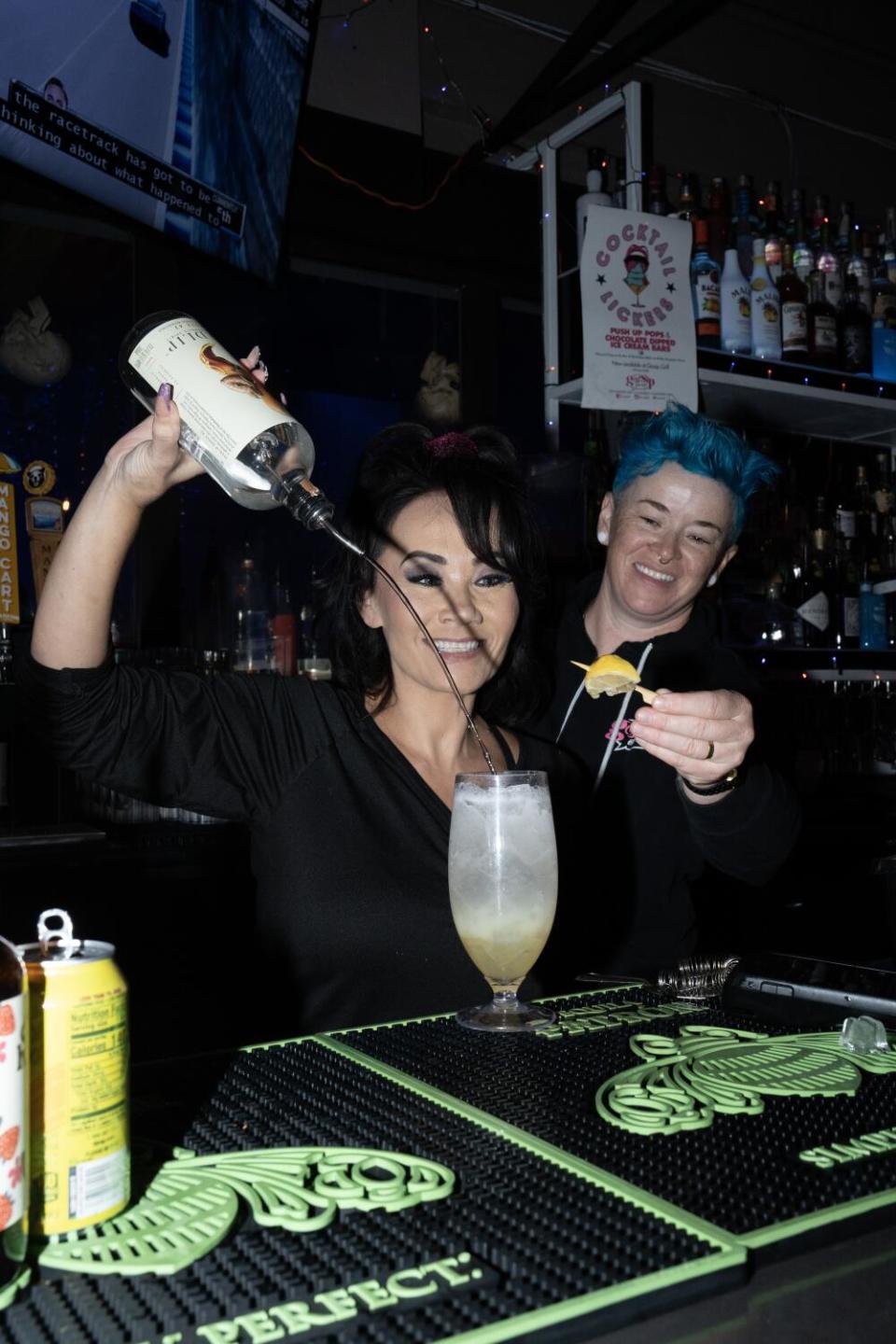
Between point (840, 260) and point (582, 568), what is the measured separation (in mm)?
1335

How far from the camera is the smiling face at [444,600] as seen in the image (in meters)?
1.73

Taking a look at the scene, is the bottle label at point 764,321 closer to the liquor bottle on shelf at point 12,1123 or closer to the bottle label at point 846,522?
the bottle label at point 846,522

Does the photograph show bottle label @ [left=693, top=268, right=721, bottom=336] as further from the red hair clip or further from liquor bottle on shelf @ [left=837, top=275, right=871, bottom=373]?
the red hair clip

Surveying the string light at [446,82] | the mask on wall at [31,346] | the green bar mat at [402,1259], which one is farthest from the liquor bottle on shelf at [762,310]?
the green bar mat at [402,1259]

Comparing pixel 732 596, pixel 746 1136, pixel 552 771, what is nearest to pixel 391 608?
pixel 552 771

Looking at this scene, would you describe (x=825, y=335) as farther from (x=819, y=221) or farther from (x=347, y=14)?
(x=347, y=14)

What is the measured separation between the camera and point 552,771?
1948mm

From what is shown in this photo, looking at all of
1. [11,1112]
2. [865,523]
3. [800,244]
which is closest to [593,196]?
[800,244]

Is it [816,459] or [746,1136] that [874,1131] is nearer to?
[746,1136]

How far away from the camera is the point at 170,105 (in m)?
2.81

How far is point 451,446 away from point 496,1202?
1.30 meters

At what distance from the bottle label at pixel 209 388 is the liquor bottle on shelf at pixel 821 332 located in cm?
258

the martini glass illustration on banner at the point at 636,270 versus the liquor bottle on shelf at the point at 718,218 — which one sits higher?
the liquor bottle on shelf at the point at 718,218

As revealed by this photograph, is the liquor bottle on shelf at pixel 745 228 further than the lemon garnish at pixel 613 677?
Yes
